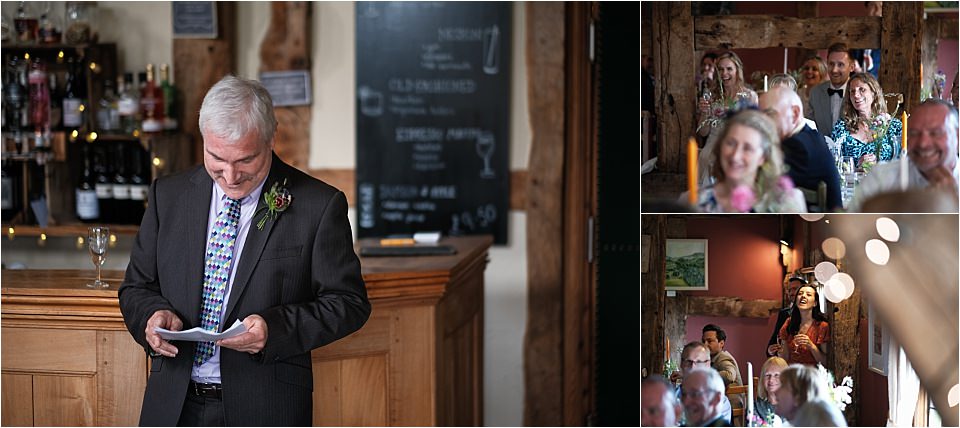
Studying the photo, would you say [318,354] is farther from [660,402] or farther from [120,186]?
[120,186]

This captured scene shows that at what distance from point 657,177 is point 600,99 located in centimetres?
204

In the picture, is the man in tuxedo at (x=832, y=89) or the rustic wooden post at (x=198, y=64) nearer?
the man in tuxedo at (x=832, y=89)

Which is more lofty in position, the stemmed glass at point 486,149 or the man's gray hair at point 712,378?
the stemmed glass at point 486,149

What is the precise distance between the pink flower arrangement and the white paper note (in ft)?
3.41

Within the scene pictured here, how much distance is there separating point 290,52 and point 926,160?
9.59ft

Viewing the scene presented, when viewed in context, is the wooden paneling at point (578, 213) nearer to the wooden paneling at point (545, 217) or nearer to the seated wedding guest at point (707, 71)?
the wooden paneling at point (545, 217)

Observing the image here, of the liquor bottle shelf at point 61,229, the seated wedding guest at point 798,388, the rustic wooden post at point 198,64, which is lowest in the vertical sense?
the seated wedding guest at point 798,388

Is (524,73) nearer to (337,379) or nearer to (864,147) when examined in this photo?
(337,379)

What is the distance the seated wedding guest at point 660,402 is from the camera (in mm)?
2094

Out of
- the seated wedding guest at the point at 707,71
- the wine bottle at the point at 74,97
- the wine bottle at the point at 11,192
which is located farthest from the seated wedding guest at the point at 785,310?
the wine bottle at the point at 11,192

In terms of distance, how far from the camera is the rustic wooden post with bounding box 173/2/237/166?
429 centimetres

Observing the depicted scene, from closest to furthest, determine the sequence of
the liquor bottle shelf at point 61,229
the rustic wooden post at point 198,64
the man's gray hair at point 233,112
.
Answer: the man's gray hair at point 233,112, the liquor bottle shelf at point 61,229, the rustic wooden post at point 198,64

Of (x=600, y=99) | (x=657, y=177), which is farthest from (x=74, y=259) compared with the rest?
(x=657, y=177)

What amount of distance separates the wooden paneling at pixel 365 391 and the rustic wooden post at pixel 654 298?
2.86 ft
